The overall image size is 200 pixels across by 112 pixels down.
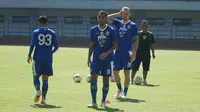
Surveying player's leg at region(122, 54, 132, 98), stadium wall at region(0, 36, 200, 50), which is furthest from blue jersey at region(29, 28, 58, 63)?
stadium wall at region(0, 36, 200, 50)

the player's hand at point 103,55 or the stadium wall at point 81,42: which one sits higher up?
the player's hand at point 103,55

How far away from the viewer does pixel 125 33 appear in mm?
13680

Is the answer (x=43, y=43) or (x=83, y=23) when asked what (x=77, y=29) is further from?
(x=43, y=43)

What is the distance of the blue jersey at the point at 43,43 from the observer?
12.0 m

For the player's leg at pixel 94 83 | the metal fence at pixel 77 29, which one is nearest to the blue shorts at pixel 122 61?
the player's leg at pixel 94 83

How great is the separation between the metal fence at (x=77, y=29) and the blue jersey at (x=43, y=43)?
177 ft

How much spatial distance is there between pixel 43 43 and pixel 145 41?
7413mm

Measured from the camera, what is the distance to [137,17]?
6694 centimetres

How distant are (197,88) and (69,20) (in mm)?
52477

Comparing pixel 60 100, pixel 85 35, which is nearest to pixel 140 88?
pixel 60 100

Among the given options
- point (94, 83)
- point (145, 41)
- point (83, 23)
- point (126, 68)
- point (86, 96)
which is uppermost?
point (145, 41)

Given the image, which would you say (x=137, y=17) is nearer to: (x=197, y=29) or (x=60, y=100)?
(x=197, y=29)

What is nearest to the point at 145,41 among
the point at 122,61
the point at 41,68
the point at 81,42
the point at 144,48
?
the point at 144,48

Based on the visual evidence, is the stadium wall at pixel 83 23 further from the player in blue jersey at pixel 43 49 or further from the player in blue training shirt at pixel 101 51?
the player in blue training shirt at pixel 101 51
